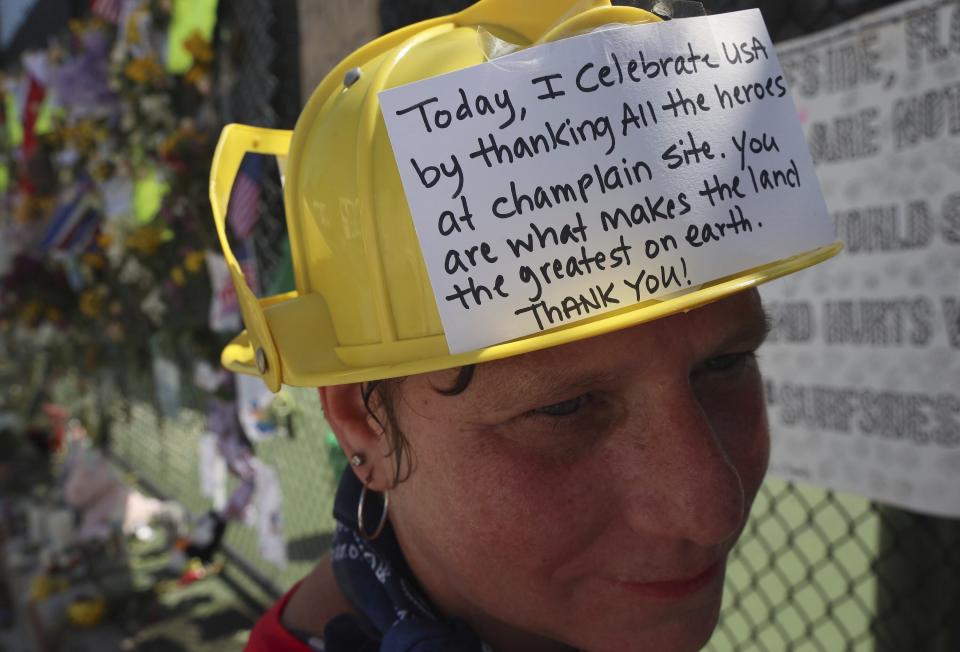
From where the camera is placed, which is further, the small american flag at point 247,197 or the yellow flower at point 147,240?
the yellow flower at point 147,240

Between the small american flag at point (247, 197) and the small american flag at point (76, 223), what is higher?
the small american flag at point (247, 197)

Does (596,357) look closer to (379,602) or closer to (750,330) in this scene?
(750,330)

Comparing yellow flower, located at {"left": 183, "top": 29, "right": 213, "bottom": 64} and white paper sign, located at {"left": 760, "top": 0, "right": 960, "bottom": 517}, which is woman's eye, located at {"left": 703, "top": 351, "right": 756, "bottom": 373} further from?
yellow flower, located at {"left": 183, "top": 29, "right": 213, "bottom": 64}

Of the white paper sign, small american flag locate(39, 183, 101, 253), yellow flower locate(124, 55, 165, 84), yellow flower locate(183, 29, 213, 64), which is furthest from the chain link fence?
small american flag locate(39, 183, 101, 253)

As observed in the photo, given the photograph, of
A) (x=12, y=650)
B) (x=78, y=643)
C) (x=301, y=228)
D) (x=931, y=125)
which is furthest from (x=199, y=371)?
(x=931, y=125)

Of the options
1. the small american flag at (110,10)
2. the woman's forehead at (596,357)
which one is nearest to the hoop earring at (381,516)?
the woman's forehead at (596,357)

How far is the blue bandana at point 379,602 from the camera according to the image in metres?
1.09

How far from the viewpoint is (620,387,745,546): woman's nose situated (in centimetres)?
94

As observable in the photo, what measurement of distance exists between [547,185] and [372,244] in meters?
0.25

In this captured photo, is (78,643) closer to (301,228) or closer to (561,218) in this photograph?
(301,228)

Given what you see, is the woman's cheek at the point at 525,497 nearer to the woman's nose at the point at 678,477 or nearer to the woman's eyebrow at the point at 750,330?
the woman's nose at the point at 678,477

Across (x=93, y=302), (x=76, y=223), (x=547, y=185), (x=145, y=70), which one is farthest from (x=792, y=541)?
(x=76, y=223)

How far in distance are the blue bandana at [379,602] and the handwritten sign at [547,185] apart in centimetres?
47

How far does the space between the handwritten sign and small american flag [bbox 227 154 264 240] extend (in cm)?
295
